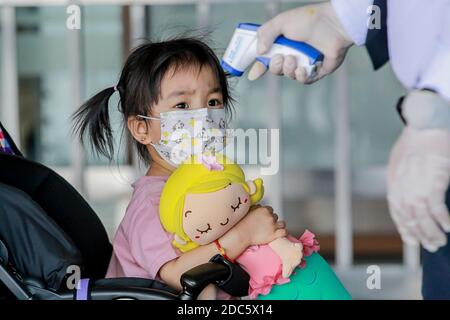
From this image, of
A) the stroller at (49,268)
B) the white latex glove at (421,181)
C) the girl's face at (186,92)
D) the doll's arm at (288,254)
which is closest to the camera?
the white latex glove at (421,181)

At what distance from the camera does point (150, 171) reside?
195 centimetres

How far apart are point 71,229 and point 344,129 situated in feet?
4.58

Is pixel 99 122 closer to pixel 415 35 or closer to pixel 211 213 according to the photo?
pixel 211 213

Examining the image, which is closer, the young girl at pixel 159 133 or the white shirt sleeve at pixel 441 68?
the white shirt sleeve at pixel 441 68

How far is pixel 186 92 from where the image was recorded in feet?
6.16

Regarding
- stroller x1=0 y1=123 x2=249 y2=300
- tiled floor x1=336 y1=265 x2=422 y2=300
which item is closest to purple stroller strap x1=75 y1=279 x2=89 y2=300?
stroller x1=0 y1=123 x2=249 y2=300

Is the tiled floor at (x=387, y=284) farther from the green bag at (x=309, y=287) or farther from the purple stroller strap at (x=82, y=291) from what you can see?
the purple stroller strap at (x=82, y=291)

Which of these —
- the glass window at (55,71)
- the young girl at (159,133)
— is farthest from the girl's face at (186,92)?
the glass window at (55,71)

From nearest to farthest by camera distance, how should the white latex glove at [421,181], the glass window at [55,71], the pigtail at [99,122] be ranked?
1. the white latex glove at [421,181]
2. the pigtail at [99,122]
3. the glass window at [55,71]

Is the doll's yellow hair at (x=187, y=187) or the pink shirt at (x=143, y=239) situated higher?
the doll's yellow hair at (x=187, y=187)

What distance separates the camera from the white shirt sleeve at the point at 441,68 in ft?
5.00

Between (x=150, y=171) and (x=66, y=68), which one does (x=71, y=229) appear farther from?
(x=66, y=68)

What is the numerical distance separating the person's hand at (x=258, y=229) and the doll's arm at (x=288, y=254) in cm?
2
